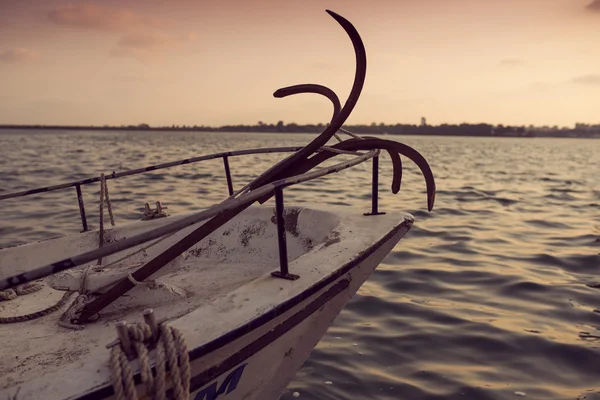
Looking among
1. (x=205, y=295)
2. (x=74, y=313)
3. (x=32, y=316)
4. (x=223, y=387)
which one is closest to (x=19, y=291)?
(x=32, y=316)

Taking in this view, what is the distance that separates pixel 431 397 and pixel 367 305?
1.96 metres

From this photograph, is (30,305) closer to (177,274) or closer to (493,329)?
(177,274)

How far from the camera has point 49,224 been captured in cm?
979

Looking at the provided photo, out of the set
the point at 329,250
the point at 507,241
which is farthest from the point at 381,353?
the point at 507,241

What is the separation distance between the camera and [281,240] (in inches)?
111

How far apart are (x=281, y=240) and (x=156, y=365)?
1140mm

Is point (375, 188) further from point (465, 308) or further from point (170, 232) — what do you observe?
point (170, 232)

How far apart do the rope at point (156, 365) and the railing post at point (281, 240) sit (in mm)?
955

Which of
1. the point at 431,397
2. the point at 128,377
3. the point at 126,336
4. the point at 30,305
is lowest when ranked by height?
the point at 431,397

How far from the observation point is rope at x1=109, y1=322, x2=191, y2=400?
182cm

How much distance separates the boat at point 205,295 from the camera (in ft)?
6.31

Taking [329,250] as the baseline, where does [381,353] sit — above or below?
below

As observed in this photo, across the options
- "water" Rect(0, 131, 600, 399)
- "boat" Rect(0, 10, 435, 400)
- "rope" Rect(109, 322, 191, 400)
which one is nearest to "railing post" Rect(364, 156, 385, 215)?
"boat" Rect(0, 10, 435, 400)

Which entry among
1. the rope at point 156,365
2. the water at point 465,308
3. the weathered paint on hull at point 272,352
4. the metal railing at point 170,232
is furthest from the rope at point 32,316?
the water at point 465,308
